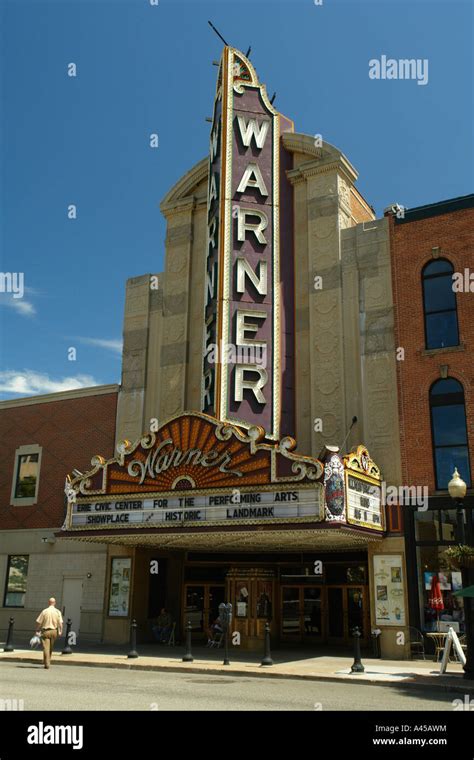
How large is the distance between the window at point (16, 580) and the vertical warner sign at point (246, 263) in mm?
11667

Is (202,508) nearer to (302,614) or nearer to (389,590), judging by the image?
(389,590)

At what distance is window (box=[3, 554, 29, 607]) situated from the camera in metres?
29.9

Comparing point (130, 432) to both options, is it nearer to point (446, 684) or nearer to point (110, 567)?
point (110, 567)

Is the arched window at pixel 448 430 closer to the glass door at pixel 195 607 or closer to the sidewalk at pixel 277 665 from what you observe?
the sidewalk at pixel 277 665

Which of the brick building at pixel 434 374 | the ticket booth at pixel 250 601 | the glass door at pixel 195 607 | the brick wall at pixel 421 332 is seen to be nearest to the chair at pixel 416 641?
the brick building at pixel 434 374

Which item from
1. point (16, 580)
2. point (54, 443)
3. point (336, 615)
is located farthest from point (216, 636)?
point (54, 443)

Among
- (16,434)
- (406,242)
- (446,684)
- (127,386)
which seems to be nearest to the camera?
(446,684)

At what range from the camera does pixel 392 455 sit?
22688 mm

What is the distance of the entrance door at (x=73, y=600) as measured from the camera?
91.0 feet

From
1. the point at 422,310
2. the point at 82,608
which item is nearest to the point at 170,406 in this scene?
the point at 82,608

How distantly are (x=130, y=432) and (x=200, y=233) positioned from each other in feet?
27.8

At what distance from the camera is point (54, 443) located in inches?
1218

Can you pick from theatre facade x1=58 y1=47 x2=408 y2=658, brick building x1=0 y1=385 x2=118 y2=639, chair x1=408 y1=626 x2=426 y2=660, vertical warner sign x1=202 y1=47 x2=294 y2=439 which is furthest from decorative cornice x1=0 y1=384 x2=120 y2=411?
chair x1=408 y1=626 x2=426 y2=660

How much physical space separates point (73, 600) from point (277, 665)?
455 inches
